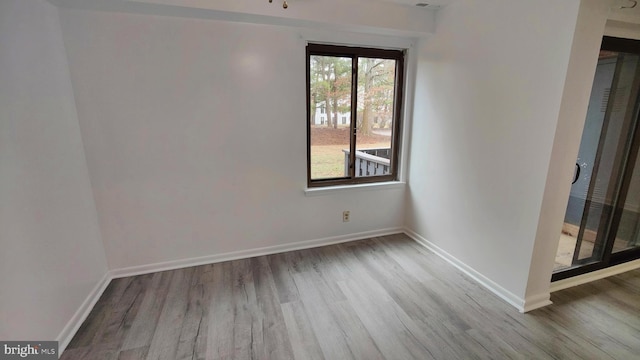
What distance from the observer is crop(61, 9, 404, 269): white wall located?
2.22 m

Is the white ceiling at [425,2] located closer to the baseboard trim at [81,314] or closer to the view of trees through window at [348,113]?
the view of trees through window at [348,113]

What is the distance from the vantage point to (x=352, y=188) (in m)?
3.16

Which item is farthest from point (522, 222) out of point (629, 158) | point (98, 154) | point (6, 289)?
point (98, 154)

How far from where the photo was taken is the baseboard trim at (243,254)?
2576 millimetres

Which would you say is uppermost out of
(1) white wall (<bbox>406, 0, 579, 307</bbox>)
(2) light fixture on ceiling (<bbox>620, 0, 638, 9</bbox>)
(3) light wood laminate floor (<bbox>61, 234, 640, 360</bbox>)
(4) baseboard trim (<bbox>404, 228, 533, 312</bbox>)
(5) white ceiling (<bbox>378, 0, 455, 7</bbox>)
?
(5) white ceiling (<bbox>378, 0, 455, 7</bbox>)

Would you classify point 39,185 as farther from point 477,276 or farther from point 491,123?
point 477,276

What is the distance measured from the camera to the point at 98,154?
7.53 ft

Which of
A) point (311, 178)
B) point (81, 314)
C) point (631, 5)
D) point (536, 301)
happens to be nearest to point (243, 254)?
point (311, 178)

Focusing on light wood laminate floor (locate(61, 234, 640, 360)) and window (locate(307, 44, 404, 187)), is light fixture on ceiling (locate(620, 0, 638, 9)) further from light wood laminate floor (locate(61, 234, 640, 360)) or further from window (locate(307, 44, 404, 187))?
light wood laminate floor (locate(61, 234, 640, 360))

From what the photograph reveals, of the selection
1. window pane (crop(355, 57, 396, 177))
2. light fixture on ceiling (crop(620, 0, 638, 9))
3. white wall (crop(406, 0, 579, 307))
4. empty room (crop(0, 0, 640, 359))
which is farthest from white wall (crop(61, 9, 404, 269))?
light fixture on ceiling (crop(620, 0, 638, 9))

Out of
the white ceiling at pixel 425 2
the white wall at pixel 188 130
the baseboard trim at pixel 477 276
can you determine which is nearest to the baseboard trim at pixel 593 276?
the baseboard trim at pixel 477 276

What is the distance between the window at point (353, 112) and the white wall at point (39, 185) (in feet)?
6.47

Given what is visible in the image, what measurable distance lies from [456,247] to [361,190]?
3.73ft

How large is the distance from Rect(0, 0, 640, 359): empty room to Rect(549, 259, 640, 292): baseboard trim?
0.07 feet
